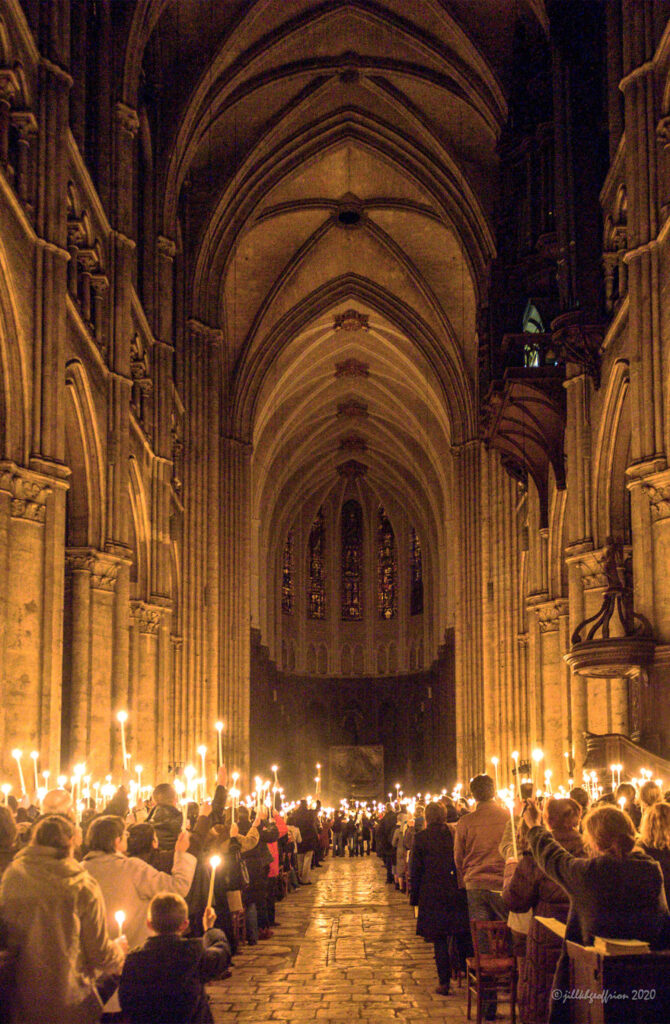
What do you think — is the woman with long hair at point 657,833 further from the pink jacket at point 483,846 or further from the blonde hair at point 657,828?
the pink jacket at point 483,846

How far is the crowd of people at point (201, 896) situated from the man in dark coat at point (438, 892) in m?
0.01

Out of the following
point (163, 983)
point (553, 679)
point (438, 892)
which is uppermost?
point (553, 679)

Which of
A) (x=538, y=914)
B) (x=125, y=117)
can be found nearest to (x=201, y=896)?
(x=538, y=914)

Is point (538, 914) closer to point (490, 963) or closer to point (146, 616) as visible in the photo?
point (490, 963)

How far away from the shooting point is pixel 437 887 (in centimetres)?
958

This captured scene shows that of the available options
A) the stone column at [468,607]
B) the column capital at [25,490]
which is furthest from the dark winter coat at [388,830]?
the stone column at [468,607]

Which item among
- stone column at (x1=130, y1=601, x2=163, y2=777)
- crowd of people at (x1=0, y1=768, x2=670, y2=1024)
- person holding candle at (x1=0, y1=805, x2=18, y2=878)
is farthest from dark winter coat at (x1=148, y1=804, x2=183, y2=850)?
stone column at (x1=130, y1=601, x2=163, y2=777)

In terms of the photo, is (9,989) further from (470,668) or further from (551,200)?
(470,668)

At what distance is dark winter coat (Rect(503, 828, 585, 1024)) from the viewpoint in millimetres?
6254

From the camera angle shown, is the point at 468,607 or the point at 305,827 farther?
the point at 468,607

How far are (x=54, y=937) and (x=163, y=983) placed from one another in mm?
496

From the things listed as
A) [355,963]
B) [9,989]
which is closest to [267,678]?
[355,963]

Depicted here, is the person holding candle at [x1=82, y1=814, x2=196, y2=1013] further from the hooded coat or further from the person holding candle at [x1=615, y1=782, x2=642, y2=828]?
the person holding candle at [x1=615, y1=782, x2=642, y2=828]

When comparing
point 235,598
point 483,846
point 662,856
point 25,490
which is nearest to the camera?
point 662,856
